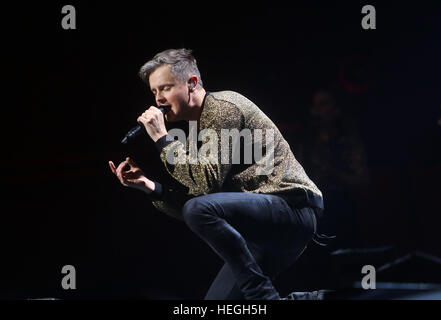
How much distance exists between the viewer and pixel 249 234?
1.96 metres

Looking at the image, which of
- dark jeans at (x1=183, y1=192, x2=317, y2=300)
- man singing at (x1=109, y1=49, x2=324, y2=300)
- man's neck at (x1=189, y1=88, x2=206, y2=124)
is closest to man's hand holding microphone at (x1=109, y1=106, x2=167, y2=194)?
man singing at (x1=109, y1=49, x2=324, y2=300)

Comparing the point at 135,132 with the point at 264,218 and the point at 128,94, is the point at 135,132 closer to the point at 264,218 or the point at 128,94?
the point at 264,218

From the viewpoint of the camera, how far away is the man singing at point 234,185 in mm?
1869

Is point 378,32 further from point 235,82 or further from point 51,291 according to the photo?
point 51,291

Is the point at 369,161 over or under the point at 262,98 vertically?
under

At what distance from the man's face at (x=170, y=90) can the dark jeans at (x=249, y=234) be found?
0.42 meters

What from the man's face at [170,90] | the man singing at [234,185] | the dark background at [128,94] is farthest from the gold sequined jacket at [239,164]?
the dark background at [128,94]

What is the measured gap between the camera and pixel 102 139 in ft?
9.81

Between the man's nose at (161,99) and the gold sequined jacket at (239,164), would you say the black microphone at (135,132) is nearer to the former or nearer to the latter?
the man's nose at (161,99)

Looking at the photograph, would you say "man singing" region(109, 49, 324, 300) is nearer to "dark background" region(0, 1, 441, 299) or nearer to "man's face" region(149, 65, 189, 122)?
"man's face" region(149, 65, 189, 122)

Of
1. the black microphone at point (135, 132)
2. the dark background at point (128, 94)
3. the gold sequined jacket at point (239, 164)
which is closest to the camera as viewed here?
the gold sequined jacket at point (239, 164)

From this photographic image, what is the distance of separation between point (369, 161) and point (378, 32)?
781 mm
